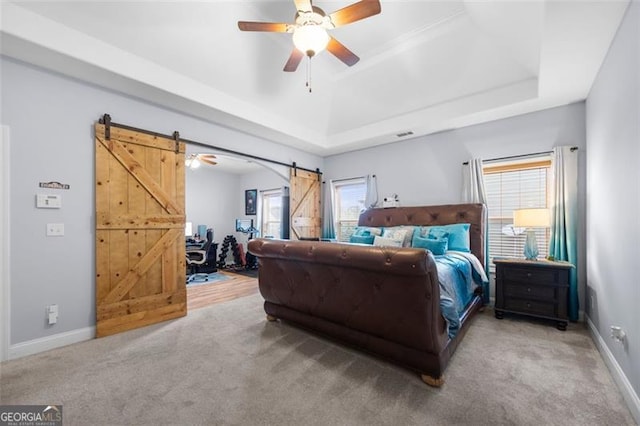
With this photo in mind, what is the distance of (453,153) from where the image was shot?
14.0 feet

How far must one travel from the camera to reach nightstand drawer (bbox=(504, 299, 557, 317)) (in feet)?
9.62

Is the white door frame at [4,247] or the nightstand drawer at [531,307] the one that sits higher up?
the white door frame at [4,247]

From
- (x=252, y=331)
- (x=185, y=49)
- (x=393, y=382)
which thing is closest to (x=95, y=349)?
(x=252, y=331)

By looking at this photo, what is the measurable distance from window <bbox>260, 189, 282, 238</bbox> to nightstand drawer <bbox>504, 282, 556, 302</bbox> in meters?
6.27

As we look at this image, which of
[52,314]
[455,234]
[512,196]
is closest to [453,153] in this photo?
[512,196]

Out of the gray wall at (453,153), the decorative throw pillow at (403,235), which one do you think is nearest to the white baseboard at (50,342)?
the decorative throw pillow at (403,235)

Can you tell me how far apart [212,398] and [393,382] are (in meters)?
1.31

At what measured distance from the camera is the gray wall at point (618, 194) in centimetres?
166

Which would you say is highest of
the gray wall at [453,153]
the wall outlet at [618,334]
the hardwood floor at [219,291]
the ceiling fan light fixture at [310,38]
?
the ceiling fan light fixture at [310,38]

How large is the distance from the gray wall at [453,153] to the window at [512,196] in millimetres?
243

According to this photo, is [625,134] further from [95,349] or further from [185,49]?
[95,349]

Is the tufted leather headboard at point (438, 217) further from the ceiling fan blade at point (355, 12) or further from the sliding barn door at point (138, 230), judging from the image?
the sliding barn door at point (138, 230)

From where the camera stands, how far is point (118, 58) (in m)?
2.70

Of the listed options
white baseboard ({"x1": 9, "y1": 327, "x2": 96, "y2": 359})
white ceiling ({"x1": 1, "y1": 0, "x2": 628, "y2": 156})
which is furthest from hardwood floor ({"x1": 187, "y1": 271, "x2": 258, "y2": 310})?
white ceiling ({"x1": 1, "y1": 0, "x2": 628, "y2": 156})
